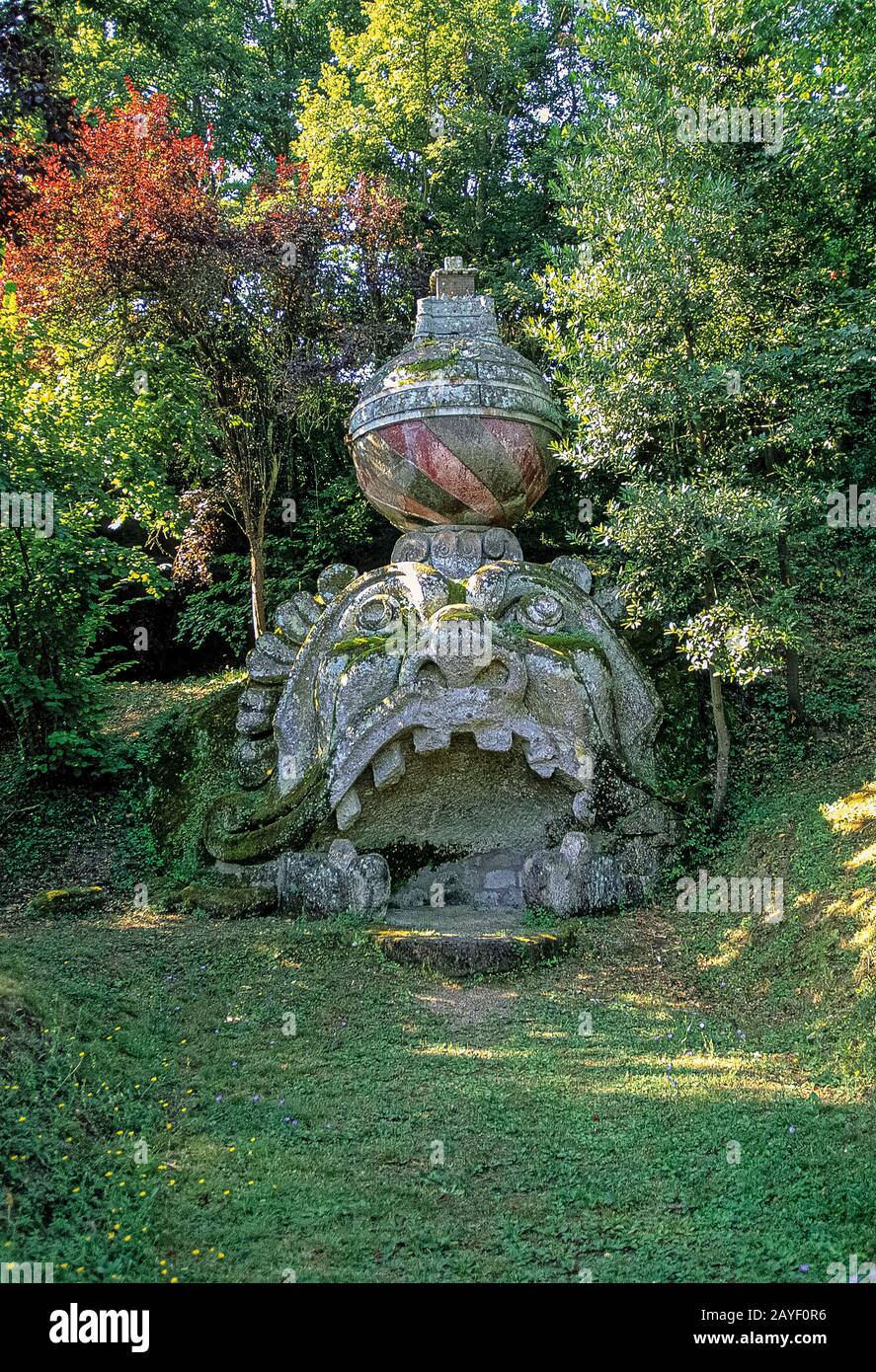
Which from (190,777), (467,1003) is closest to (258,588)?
(190,777)

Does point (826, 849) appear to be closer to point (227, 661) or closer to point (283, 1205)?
point (283, 1205)

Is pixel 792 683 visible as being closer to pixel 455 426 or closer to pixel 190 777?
pixel 455 426

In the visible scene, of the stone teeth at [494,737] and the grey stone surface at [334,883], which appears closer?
the grey stone surface at [334,883]

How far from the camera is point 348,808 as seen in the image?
6777mm

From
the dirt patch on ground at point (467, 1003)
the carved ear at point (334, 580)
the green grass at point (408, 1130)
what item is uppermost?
the carved ear at point (334, 580)

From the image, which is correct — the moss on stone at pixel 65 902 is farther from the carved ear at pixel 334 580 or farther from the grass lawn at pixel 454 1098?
the carved ear at pixel 334 580

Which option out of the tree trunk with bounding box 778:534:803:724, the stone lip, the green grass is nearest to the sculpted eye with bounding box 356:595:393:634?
the stone lip

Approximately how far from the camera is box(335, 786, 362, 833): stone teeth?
22.2 ft

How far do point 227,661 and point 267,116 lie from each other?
896 cm

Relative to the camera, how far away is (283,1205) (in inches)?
135

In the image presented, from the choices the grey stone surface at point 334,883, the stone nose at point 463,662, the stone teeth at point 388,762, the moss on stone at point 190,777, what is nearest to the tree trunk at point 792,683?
the stone nose at point 463,662

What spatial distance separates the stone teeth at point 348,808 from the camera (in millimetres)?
6773

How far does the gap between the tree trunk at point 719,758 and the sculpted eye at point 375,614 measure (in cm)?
222

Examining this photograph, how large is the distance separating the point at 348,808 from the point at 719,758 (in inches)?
98.7
